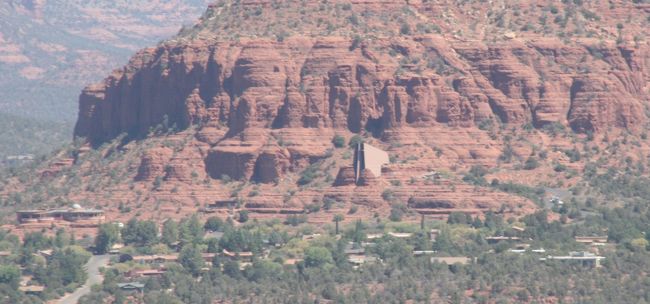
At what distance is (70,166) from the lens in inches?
7092

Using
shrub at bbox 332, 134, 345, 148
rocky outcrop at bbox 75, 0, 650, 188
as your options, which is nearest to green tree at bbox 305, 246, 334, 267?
rocky outcrop at bbox 75, 0, 650, 188

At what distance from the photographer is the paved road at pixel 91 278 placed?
145 metres

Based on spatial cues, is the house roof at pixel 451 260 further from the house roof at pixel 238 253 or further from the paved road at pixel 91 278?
the paved road at pixel 91 278

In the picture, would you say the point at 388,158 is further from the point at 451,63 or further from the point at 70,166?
the point at 70,166

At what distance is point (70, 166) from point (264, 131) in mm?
17469

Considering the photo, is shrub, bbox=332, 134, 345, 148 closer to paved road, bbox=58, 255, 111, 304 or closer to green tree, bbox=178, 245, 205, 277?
green tree, bbox=178, 245, 205, 277

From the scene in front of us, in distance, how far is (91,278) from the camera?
150 meters

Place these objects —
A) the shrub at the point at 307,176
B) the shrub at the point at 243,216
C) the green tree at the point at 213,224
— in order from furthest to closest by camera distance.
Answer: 1. the shrub at the point at 307,176
2. the shrub at the point at 243,216
3. the green tree at the point at 213,224

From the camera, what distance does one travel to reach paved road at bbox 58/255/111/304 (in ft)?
477

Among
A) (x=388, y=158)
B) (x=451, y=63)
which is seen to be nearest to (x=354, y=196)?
(x=388, y=158)

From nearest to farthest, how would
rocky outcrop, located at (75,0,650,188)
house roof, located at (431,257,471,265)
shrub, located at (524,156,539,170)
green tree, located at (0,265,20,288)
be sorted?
green tree, located at (0,265,20,288) < house roof, located at (431,257,471,265) < shrub, located at (524,156,539,170) < rocky outcrop, located at (75,0,650,188)

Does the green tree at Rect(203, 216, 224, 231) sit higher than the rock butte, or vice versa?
the rock butte

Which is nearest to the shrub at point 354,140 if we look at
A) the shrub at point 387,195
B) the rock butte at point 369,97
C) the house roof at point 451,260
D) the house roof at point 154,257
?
the rock butte at point 369,97

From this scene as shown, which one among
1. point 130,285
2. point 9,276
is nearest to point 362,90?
point 130,285
